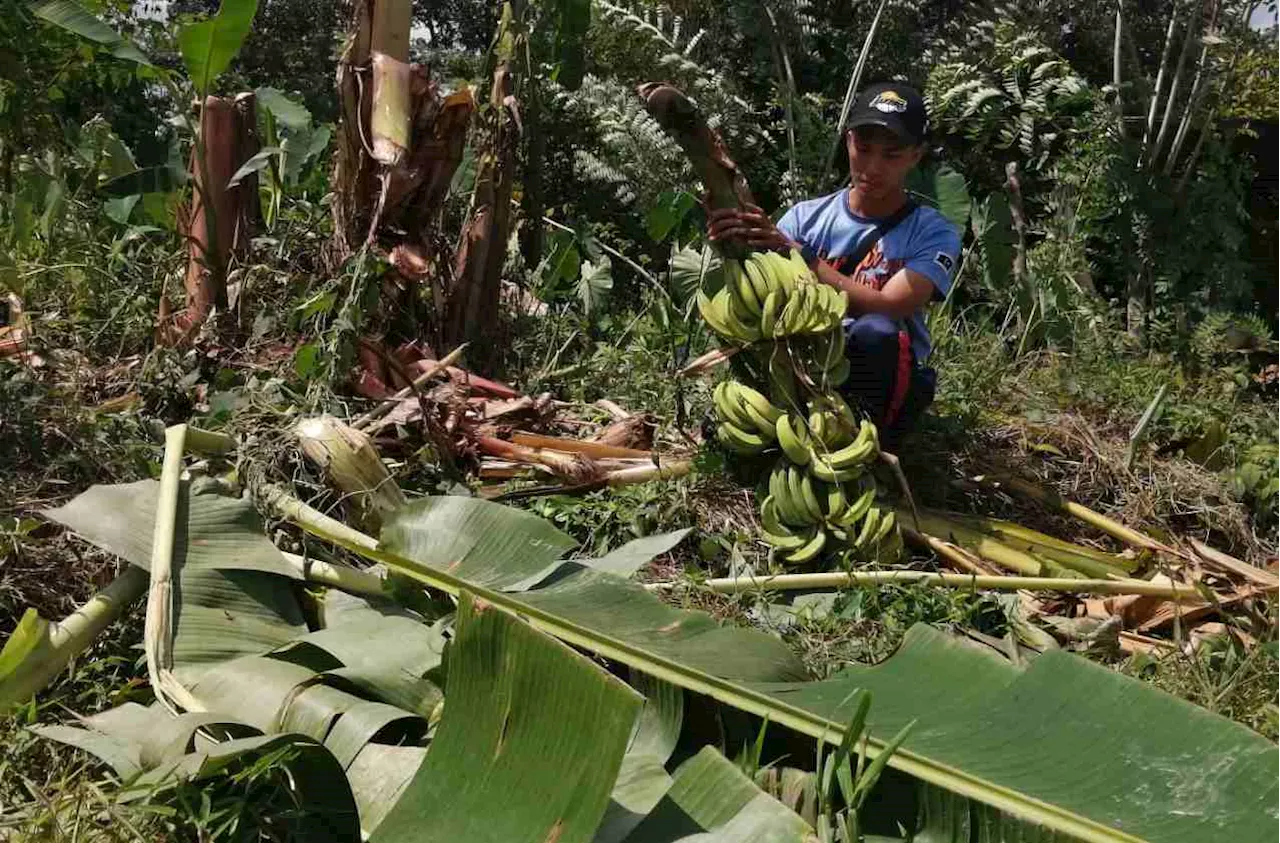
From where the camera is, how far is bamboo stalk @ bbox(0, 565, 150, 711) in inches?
69.0

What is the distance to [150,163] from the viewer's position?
4906 millimetres

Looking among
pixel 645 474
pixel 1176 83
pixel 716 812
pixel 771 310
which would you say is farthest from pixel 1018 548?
pixel 1176 83

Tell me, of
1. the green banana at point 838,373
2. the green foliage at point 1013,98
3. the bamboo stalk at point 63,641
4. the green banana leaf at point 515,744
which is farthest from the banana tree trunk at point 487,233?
the green foliage at point 1013,98

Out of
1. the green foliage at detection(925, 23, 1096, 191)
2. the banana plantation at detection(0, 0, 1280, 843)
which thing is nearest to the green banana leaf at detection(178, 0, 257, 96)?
the banana plantation at detection(0, 0, 1280, 843)

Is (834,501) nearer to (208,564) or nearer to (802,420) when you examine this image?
(802,420)

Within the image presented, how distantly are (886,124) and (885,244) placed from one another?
36cm

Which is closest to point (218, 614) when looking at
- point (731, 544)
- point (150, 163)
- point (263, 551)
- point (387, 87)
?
point (263, 551)

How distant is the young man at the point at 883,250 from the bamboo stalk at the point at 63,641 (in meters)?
1.48

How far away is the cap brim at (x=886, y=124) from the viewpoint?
275 cm

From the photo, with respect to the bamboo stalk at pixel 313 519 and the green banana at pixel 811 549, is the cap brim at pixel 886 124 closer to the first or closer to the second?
the green banana at pixel 811 549

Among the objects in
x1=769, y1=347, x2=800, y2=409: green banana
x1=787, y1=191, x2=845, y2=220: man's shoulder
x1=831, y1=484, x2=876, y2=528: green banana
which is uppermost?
x1=787, y1=191, x2=845, y2=220: man's shoulder

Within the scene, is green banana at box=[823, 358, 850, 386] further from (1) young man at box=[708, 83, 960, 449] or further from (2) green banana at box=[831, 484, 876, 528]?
(2) green banana at box=[831, 484, 876, 528]

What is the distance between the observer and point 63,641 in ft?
6.12

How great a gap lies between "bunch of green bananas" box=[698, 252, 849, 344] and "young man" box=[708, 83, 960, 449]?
0.08 meters
